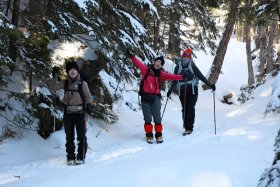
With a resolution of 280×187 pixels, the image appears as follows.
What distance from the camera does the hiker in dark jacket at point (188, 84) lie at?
982 cm

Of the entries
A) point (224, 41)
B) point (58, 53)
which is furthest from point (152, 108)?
point (224, 41)

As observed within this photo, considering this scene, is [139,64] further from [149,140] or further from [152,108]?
[149,140]

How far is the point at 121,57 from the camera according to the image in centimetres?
964

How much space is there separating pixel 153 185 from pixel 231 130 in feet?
16.7

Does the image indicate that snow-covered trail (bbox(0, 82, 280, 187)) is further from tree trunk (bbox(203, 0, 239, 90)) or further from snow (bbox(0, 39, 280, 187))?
tree trunk (bbox(203, 0, 239, 90))

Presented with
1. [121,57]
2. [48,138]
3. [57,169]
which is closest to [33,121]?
[48,138]

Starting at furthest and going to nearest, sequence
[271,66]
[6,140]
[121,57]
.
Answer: [271,66]
[121,57]
[6,140]

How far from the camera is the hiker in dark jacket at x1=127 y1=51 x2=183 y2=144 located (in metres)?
8.88

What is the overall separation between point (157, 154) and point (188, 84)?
10.9ft

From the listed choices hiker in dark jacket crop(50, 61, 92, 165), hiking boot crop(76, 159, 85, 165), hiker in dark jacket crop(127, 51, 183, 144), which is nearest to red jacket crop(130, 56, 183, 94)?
hiker in dark jacket crop(127, 51, 183, 144)

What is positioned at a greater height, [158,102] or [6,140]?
[158,102]

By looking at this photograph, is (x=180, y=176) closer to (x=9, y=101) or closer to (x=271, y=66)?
(x=9, y=101)

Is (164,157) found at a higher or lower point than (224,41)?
lower

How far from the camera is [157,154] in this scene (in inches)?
275
